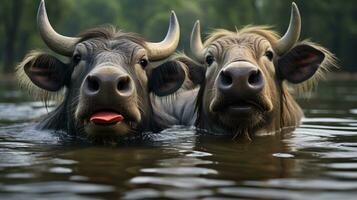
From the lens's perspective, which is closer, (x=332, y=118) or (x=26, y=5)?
(x=332, y=118)

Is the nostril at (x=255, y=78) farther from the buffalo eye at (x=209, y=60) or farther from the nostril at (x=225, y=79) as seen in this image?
the buffalo eye at (x=209, y=60)

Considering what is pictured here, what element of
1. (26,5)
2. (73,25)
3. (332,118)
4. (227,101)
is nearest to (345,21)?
(26,5)

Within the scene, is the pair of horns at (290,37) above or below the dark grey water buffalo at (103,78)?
above

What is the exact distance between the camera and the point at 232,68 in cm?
613

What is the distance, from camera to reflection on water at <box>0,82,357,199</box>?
12.0ft

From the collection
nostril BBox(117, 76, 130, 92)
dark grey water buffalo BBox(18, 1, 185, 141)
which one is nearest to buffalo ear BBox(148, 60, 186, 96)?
dark grey water buffalo BBox(18, 1, 185, 141)

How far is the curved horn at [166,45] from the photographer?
7375 millimetres

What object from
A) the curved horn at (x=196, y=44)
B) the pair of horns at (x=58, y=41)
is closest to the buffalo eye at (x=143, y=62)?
the pair of horns at (x=58, y=41)

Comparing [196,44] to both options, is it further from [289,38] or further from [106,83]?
[106,83]

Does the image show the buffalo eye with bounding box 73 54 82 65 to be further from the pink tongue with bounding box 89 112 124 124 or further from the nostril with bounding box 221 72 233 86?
the nostril with bounding box 221 72 233 86

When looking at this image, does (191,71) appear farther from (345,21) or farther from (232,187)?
(345,21)

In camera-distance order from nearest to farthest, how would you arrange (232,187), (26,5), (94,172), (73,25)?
1. (232,187)
2. (94,172)
3. (26,5)
4. (73,25)

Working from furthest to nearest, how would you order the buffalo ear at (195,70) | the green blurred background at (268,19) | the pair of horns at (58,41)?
the green blurred background at (268,19), the buffalo ear at (195,70), the pair of horns at (58,41)

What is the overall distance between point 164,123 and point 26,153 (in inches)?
102
